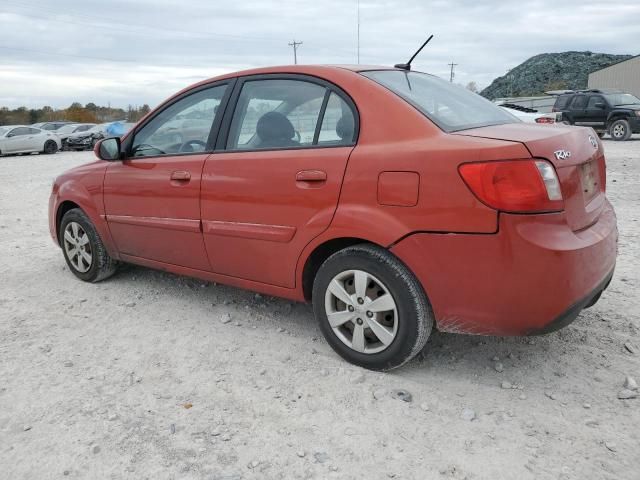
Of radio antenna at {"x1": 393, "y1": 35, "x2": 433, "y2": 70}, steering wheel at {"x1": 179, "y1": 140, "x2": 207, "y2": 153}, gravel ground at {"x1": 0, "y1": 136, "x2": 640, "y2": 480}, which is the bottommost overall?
gravel ground at {"x1": 0, "y1": 136, "x2": 640, "y2": 480}

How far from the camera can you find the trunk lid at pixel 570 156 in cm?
248

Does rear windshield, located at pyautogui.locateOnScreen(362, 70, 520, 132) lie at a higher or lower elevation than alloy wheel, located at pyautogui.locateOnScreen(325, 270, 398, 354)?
higher

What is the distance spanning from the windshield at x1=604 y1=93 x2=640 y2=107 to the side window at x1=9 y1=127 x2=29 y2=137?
A: 23189 mm

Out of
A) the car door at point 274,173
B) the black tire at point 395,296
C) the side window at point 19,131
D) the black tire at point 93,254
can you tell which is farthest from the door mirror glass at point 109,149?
the side window at point 19,131

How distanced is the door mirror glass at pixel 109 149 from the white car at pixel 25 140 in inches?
881

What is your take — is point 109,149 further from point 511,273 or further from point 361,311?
point 511,273

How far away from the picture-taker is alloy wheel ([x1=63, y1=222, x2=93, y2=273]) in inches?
183

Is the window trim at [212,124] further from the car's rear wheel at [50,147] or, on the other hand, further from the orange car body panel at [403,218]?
the car's rear wheel at [50,147]

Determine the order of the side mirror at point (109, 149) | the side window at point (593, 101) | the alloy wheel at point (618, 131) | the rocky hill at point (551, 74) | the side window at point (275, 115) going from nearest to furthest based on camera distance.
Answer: the side window at point (275, 115) < the side mirror at point (109, 149) < the alloy wheel at point (618, 131) < the side window at point (593, 101) < the rocky hill at point (551, 74)

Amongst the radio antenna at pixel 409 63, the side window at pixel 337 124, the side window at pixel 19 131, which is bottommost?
the side window at pixel 19 131

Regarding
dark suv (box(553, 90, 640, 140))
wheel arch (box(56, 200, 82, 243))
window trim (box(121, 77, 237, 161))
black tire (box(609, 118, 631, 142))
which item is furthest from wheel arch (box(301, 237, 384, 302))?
black tire (box(609, 118, 631, 142))

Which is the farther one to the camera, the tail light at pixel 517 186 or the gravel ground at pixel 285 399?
the tail light at pixel 517 186

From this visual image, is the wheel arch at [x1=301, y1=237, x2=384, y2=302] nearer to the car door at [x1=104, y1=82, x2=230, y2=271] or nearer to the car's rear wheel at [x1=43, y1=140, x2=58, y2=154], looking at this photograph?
the car door at [x1=104, y1=82, x2=230, y2=271]

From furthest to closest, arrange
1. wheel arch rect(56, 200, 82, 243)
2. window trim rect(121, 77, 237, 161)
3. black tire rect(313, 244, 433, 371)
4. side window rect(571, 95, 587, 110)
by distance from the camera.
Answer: side window rect(571, 95, 587, 110), wheel arch rect(56, 200, 82, 243), window trim rect(121, 77, 237, 161), black tire rect(313, 244, 433, 371)
